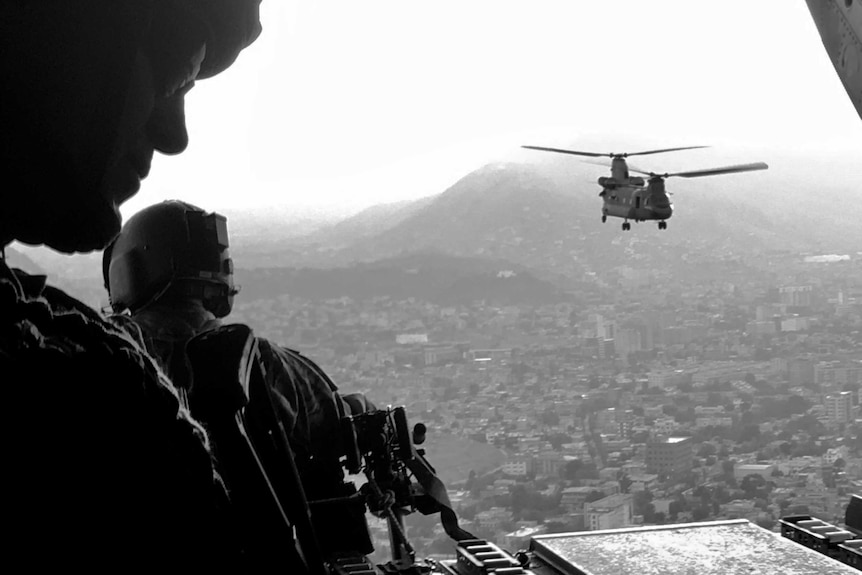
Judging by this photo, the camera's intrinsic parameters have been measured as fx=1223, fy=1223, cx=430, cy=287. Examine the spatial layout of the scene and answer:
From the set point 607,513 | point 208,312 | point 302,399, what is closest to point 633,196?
point 607,513

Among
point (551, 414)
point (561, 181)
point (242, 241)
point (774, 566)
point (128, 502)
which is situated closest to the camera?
point (128, 502)

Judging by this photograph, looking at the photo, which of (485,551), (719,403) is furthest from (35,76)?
(719,403)

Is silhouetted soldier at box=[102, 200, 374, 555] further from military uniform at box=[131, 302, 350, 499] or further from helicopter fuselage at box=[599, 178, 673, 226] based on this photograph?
helicopter fuselage at box=[599, 178, 673, 226]

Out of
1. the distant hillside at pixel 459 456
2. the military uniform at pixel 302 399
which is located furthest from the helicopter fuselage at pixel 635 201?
the military uniform at pixel 302 399

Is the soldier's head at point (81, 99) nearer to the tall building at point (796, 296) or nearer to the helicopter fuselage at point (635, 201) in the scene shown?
the tall building at point (796, 296)

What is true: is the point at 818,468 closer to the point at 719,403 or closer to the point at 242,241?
the point at 719,403

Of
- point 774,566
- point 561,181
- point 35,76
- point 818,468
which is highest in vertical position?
point 561,181

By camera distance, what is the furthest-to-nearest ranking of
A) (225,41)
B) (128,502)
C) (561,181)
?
(561,181) < (225,41) < (128,502)
